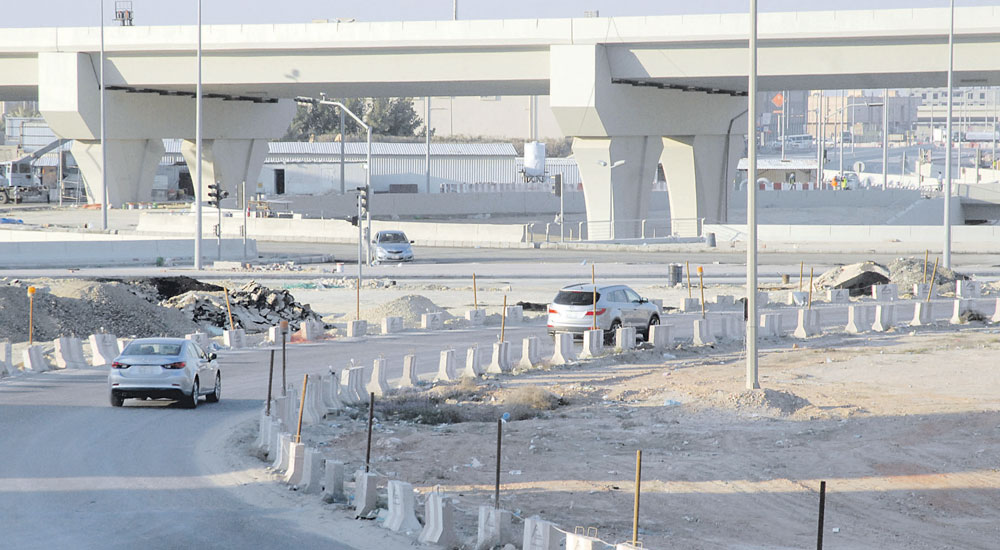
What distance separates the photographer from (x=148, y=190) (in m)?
80.0

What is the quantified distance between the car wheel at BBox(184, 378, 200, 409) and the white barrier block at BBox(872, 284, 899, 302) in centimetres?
2508

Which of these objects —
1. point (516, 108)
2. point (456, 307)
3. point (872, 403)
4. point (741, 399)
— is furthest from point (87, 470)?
point (516, 108)

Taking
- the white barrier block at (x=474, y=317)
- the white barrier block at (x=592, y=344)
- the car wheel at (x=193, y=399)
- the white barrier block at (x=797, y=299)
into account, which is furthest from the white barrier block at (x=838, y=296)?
the car wheel at (x=193, y=399)

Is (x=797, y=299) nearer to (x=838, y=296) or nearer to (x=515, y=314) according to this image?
(x=838, y=296)

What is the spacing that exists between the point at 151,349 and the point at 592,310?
447 inches

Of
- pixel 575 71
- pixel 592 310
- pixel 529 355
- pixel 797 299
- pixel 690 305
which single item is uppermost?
pixel 575 71

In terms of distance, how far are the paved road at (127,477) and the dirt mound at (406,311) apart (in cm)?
1008

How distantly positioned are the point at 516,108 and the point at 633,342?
12031cm

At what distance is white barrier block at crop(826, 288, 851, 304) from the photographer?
3988 cm

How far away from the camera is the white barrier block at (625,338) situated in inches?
1123

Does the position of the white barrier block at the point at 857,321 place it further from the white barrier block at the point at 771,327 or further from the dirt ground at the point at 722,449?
the dirt ground at the point at 722,449

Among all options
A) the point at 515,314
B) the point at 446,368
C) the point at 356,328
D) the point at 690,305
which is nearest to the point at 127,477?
the point at 446,368

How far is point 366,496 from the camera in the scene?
13.6 m

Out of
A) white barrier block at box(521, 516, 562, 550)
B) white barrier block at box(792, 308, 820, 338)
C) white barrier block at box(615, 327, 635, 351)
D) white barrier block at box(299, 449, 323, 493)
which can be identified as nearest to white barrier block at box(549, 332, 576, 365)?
white barrier block at box(615, 327, 635, 351)
